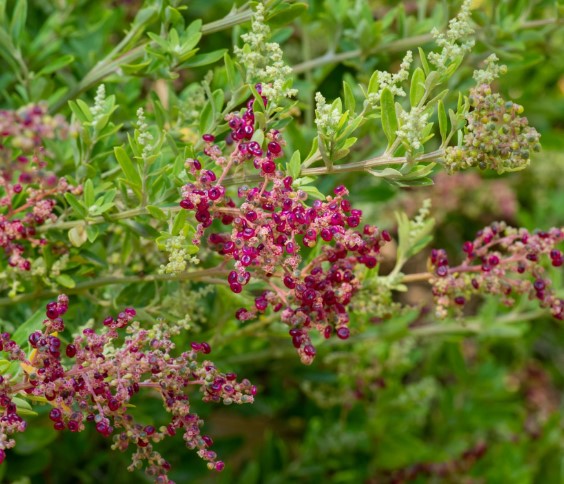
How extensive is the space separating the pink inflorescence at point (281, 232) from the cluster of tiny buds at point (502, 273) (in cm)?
13

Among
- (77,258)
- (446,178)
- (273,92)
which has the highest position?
(273,92)

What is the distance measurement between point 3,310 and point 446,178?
5.10 ft

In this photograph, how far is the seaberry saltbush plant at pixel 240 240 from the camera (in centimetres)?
100

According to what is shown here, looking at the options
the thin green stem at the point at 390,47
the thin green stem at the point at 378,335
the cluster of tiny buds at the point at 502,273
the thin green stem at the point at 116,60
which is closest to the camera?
the cluster of tiny buds at the point at 502,273

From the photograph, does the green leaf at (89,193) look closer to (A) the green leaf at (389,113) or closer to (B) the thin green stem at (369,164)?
(B) the thin green stem at (369,164)

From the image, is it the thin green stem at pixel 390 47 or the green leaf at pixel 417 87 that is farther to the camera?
the thin green stem at pixel 390 47

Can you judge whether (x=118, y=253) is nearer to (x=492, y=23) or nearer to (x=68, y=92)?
(x=68, y=92)

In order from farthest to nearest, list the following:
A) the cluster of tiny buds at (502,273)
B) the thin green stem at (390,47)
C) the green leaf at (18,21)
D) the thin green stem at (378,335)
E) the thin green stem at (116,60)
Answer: the thin green stem at (378,335) < the thin green stem at (390,47) < the green leaf at (18,21) < the thin green stem at (116,60) < the cluster of tiny buds at (502,273)

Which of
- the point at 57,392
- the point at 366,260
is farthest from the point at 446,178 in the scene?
the point at 57,392

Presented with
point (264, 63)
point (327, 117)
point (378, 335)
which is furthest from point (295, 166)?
point (378, 335)

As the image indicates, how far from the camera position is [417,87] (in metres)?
1.07

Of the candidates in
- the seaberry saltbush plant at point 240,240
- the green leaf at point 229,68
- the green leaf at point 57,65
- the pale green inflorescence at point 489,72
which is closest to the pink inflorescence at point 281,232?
the seaberry saltbush plant at point 240,240

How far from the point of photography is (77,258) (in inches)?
49.2

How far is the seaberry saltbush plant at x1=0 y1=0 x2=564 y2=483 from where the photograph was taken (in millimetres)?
1005
